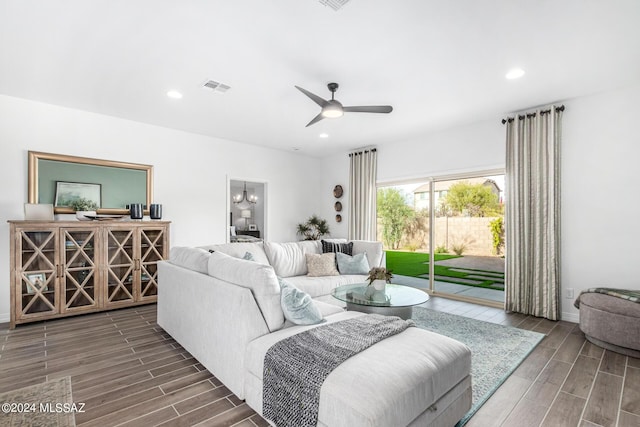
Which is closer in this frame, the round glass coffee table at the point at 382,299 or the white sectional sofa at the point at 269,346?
the white sectional sofa at the point at 269,346

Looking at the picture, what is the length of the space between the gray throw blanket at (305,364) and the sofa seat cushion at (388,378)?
0.05 m

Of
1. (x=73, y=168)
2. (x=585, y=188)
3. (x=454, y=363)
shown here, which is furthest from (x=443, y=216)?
(x=73, y=168)

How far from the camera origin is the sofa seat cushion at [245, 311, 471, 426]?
133 centimetres

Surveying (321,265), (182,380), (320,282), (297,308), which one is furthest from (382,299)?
(182,380)

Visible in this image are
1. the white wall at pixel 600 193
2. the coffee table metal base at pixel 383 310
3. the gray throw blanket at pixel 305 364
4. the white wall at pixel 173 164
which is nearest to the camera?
the gray throw blanket at pixel 305 364

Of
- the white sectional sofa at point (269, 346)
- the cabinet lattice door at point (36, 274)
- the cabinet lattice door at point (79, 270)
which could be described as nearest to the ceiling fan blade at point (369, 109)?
the white sectional sofa at point (269, 346)

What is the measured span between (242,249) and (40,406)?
7.65 ft

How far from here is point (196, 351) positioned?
103 inches

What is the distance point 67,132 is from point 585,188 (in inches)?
264

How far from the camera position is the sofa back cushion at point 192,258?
2.84 m

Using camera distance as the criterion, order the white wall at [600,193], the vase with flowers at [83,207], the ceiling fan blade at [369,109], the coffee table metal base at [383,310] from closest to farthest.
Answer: the coffee table metal base at [383,310] → the ceiling fan blade at [369,109] → the white wall at [600,193] → the vase with flowers at [83,207]

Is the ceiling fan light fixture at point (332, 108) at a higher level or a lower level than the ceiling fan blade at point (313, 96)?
lower

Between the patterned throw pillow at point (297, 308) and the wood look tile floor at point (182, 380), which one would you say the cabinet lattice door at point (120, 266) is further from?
the patterned throw pillow at point (297, 308)

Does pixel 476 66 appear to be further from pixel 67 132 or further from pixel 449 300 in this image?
pixel 67 132
